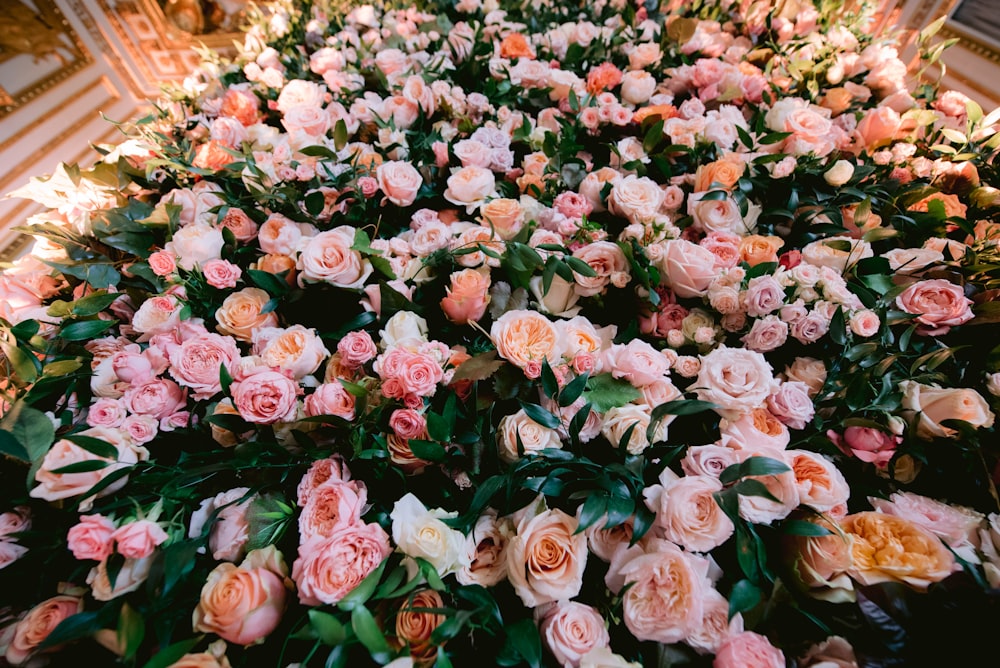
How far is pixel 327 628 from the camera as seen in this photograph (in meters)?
0.48

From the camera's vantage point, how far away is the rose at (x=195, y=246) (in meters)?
0.88

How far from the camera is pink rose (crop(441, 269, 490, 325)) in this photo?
0.76 meters

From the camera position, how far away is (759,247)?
889 mm

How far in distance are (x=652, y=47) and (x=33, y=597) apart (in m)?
1.88

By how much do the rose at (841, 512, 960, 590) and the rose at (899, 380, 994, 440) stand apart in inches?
7.2

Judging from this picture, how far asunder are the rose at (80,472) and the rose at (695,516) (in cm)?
74

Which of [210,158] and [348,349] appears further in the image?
[210,158]

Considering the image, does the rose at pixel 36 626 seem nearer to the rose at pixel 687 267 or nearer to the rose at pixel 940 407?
the rose at pixel 687 267

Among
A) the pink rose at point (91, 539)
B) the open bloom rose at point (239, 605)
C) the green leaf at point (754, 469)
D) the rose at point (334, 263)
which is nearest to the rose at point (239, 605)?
the open bloom rose at point (239, 605)

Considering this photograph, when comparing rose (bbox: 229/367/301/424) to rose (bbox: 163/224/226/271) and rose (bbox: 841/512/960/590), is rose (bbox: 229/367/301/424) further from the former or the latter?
rose (bbox: 841/512/960/590)

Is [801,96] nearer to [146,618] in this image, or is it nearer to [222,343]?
[222,343]

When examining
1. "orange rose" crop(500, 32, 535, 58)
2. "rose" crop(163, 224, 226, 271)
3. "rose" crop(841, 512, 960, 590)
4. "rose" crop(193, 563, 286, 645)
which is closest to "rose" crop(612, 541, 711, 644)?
"rose" crop(841, 512, 960, 590)

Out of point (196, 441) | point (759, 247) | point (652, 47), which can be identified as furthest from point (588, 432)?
point (652, 47)

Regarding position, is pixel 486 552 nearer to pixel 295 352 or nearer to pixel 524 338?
pixel 524 338
